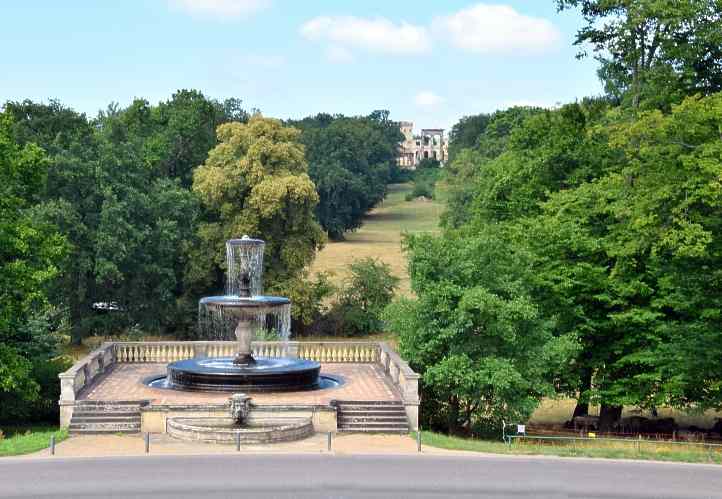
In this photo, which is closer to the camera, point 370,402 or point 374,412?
point 374,412

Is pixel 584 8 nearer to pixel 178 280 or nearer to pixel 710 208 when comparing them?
pixel 710 208

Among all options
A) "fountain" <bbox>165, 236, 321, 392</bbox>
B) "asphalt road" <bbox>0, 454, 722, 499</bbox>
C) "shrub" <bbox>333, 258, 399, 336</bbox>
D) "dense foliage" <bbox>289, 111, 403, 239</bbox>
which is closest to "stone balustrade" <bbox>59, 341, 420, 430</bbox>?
"fountain" <bbox>165, 236, 321, 392</bbox>

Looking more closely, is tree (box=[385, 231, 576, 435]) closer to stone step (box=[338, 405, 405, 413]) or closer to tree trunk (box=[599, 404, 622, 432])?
stone step (box=[338, 405, 405, 413])

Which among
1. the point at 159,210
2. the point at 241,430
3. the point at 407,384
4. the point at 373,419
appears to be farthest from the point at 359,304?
the point at 241,430

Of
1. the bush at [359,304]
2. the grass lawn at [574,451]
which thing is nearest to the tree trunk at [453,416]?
the grass lawn at [574,451]

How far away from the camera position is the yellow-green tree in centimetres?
6281

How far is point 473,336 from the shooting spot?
34.3m

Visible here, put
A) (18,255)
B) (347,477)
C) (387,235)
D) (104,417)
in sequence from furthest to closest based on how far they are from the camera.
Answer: (387,235) < (18,255) < (104,417) < (347,477)

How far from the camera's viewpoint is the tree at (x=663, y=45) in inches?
1602

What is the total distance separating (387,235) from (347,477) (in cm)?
10253

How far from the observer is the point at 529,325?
35500mm

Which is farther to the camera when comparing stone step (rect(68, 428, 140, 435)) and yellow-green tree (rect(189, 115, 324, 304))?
yellow-green tree (rect(189, 115, 324, 304))

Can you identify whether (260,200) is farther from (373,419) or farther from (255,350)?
(373,419)

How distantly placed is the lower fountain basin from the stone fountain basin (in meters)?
3.53
